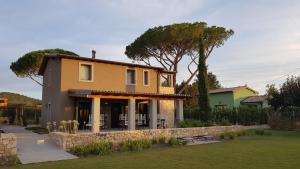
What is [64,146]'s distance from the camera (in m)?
14.6

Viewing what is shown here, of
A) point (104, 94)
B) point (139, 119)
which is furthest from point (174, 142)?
point (139, 119)

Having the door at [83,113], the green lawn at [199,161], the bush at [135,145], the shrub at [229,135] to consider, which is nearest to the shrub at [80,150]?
the green lawn at [199,161]

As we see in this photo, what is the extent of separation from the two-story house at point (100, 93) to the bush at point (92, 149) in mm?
5231

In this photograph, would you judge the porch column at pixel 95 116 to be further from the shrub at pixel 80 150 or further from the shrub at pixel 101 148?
the shrub at pixel 80 150

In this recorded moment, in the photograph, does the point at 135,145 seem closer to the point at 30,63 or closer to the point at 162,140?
the point at 162,140

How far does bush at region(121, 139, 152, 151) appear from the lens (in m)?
15.9

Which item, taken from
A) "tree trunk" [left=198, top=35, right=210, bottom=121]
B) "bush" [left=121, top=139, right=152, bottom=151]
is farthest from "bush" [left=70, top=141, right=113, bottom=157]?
"tree trunk" [left=198, top=35, right=210, bottom=121]

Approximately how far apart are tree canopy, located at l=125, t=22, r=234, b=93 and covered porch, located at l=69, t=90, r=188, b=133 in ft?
24.8

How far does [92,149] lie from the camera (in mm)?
14516

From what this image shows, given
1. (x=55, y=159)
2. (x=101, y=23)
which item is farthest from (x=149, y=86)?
(x=55, y=159)

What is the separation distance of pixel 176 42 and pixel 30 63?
1586 centimetres

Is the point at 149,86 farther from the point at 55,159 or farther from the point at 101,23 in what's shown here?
the point at 55,159

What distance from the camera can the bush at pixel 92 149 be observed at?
566 inches

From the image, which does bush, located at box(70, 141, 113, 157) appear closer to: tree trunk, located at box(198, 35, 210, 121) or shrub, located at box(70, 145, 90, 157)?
shrub, located at box(70, 145, 90, 157)
